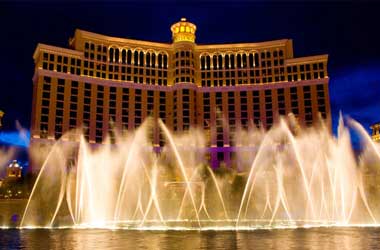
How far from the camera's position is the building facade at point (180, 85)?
3912 inches

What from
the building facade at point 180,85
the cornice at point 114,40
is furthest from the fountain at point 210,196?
the cornice at point 114,40

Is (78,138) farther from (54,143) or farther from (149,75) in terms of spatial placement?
(149,75)

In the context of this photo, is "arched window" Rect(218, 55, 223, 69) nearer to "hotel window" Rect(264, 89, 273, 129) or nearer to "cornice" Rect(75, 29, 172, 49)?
"cornice" Rect(75, 29, 172, 49)

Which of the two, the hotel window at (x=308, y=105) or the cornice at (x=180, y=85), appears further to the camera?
the hotel window at (x=308, y=105)

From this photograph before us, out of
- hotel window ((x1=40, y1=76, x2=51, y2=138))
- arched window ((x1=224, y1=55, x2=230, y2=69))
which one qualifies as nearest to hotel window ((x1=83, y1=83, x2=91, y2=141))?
hotel window ((x1=40, y1=76, x2=51, y2=138))

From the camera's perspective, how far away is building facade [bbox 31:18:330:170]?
99.4 metres

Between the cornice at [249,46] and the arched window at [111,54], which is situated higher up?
the cornice at [249,46]

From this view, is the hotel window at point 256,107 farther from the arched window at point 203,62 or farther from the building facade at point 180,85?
the arched window at point 203,62

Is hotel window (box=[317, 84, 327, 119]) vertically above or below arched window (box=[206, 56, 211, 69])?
below

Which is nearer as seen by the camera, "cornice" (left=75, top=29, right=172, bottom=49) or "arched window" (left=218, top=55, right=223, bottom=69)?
"cornice" (left=75, top=29, right=172, bottom=49)

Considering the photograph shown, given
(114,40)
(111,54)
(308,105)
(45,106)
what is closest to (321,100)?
(308,105)

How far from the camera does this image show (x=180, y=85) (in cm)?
10456

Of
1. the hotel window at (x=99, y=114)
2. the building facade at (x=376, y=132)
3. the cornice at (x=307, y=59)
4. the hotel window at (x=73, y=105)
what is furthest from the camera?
the building facade at (x=376, y=132)

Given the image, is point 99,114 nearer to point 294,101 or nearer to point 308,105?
point 294,101
